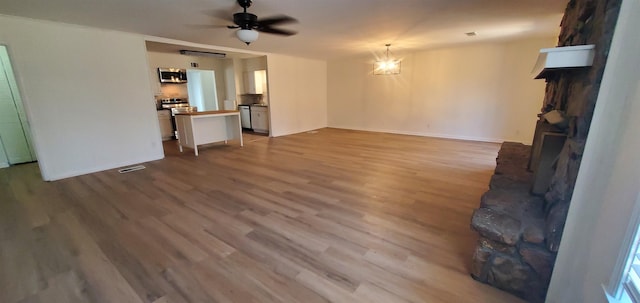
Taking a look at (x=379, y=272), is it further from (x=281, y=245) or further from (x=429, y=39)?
(x=429, y=39)

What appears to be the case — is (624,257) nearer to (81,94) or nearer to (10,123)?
(81,94)

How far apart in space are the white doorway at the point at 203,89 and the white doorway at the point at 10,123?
414 centimetres

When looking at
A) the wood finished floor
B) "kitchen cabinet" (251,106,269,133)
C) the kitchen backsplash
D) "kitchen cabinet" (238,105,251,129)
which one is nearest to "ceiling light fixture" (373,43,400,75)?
"kitchen cabinet" (251,106,269,133)

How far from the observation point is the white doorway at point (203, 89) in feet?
26.5

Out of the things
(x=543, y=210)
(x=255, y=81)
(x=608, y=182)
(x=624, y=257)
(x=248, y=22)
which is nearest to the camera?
(x=624, y=257)

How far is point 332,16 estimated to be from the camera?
337 centimetres

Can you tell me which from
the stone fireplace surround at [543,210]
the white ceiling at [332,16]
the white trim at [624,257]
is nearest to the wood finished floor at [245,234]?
the stone fireplace surround at [543,210]

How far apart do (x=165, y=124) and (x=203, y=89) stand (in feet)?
6.85

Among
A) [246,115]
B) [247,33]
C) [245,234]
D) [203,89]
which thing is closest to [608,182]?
[245,234]

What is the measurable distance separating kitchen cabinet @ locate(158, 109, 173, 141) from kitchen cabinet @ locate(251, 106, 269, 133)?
2.24m

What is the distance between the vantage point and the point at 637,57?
1.04 metres

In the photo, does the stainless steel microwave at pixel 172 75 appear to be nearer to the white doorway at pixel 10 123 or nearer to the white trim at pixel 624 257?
the white doorway at pixel 10 123

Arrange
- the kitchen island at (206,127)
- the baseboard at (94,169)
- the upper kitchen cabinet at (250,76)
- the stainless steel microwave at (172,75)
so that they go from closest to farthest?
1. the baseboard at (94,169)
2. the kitchen island at (206,127)
3. the stainless steel microwave at (172,75)
4. the upper kitchen cabinet at (250,76)

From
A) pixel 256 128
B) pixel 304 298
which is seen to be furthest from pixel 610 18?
pixel 256 128
